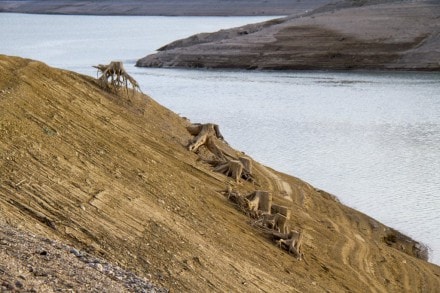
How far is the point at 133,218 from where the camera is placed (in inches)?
394

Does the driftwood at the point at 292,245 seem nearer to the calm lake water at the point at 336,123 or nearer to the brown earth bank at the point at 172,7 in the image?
the calm lake water at the point at 336,123

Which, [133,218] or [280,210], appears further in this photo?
[280,210]

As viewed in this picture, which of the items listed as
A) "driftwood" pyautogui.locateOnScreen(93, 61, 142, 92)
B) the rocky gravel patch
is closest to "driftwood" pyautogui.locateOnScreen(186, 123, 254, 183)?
"driftwood" pyautogui.locateOnScreen(93, 61, 142, 92)

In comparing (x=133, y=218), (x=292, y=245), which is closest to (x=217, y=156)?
(x=292, y=245)

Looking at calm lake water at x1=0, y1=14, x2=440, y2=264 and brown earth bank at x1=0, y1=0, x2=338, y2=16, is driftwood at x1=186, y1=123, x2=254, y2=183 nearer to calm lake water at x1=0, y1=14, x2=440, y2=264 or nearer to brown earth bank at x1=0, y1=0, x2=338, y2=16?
calm lake water at x1=0, y1=14, x2=440, y2=264

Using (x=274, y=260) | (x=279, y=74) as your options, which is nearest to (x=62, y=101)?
(x=274, y=260)

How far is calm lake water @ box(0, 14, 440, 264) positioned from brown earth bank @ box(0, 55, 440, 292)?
293 cm

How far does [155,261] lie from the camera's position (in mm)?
→ 9156

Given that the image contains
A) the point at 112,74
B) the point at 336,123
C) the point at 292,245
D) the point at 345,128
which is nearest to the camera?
the point at 292,245

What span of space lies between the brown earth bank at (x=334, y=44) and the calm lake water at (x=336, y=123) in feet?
8.50

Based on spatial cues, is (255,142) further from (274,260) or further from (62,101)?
(274,260)

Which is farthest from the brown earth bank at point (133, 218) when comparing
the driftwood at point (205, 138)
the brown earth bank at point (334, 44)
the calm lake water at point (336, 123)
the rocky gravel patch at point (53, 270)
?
the brown earth bank at point (334, 44)

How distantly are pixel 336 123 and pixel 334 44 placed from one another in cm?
3102

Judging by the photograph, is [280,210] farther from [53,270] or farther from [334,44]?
[334,44]
